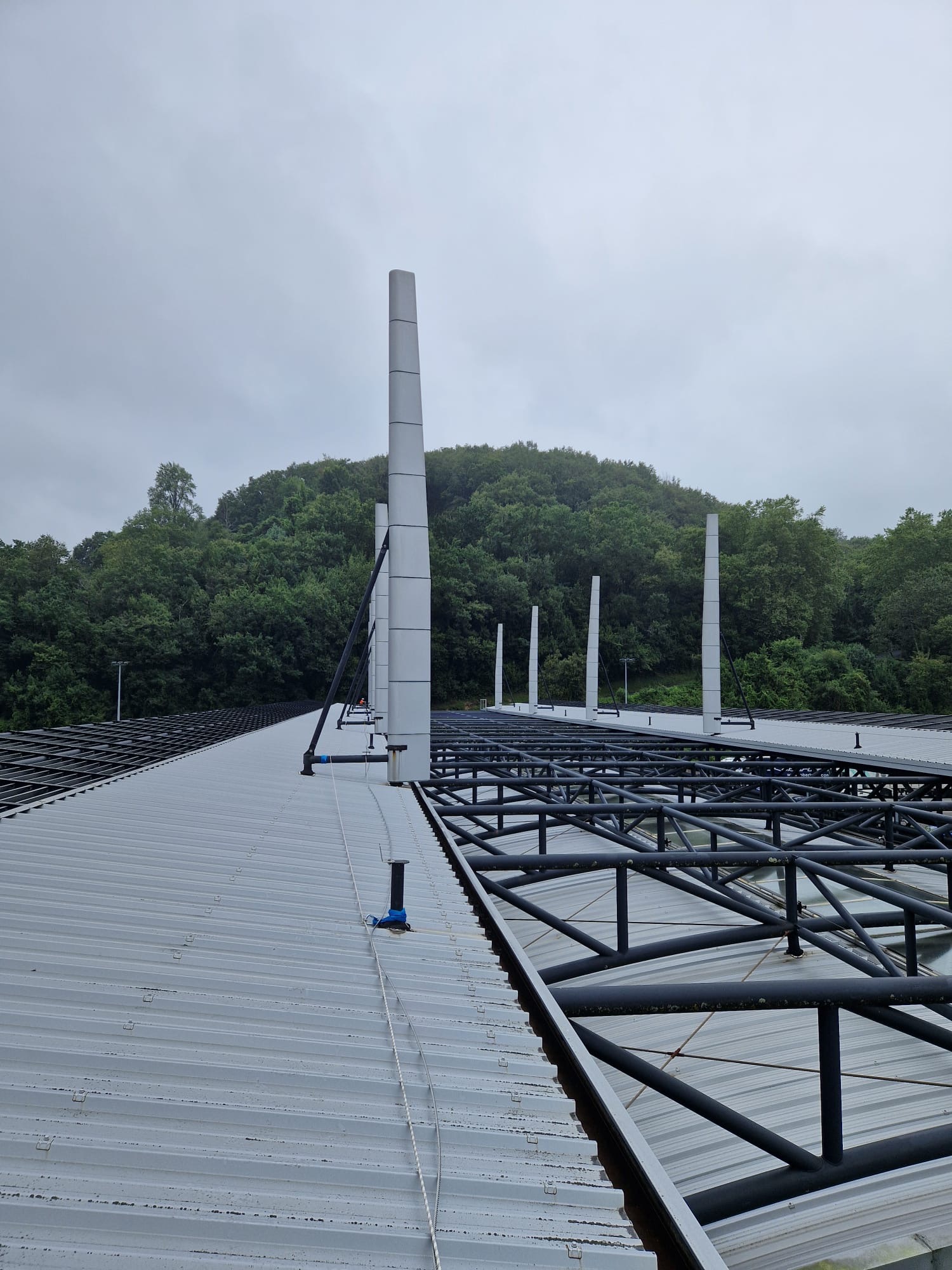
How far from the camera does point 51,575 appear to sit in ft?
273

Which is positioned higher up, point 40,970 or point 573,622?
point 573,622

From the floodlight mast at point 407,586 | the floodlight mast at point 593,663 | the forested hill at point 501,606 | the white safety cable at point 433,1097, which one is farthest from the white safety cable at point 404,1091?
the forested hill at point 501,606

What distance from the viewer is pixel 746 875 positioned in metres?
11.6

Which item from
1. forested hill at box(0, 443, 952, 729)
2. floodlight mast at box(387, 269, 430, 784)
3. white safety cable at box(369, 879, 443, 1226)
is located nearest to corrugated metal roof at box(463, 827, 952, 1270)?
white safety cable at box(369, 879, 443, 1226)

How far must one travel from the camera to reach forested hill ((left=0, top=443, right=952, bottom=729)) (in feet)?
232

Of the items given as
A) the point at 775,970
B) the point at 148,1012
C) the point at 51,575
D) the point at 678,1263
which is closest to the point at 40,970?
the point at 148,1012

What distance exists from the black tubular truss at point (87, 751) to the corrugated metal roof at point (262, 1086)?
12.6 ft

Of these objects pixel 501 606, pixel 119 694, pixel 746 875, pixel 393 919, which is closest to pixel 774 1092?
pixel 393 919

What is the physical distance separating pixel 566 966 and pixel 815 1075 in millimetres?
2191

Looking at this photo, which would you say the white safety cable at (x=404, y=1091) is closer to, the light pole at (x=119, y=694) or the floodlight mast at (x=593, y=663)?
the floodlight mast at (x=593, y=663)

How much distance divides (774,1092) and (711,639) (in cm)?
1413

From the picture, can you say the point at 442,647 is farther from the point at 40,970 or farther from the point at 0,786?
the point at 40,970

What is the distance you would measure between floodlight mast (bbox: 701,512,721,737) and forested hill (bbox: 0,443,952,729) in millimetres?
48763

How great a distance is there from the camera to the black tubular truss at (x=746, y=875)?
4664 millimetres
